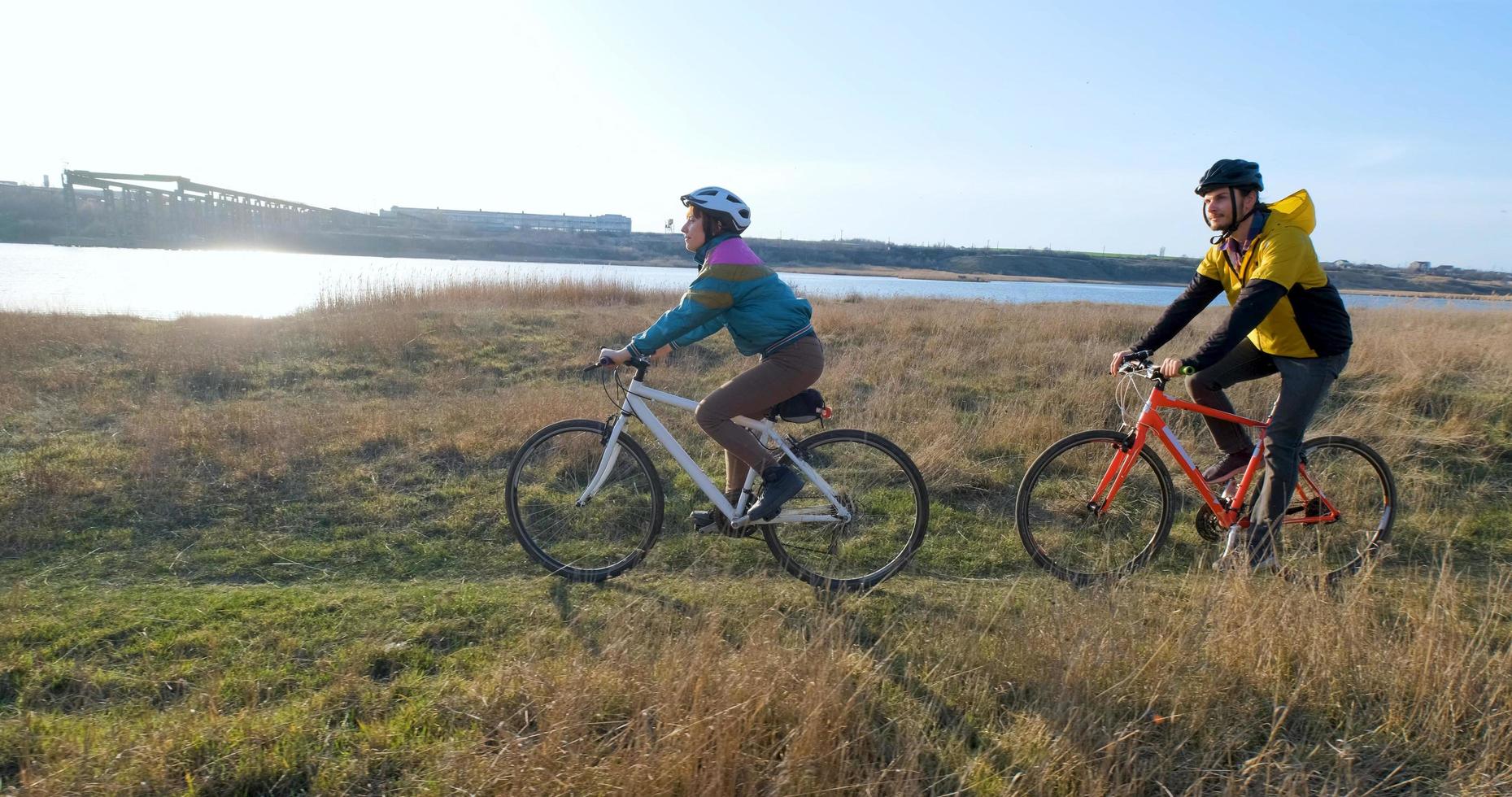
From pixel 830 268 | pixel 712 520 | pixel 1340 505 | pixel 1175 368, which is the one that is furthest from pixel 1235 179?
pixel 830 268

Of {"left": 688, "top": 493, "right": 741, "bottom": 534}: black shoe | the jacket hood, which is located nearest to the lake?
the jacket hood

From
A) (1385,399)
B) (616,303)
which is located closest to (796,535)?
(1385,399)

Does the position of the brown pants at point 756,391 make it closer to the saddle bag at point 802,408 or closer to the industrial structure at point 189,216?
the saddle bag at point 802,408

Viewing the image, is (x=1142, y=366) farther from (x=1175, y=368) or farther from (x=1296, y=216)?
(x=1296, y=216)

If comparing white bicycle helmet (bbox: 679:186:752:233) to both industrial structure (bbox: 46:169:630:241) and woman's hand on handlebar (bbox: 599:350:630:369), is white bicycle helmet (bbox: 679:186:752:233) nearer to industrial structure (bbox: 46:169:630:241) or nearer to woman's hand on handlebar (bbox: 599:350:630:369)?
woman's hand on handlebar (bbox: 599:350:630:369)

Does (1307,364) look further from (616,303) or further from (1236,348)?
(616,303)

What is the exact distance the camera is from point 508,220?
278ft

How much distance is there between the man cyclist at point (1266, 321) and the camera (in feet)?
12.9

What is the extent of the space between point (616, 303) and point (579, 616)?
579 inches

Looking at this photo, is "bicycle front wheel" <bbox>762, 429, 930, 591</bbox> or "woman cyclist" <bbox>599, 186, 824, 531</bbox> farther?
"bicycle front wheel" <bbox>762, 429, 930, 591</bbox>

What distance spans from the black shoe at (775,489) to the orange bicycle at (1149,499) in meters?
1.29

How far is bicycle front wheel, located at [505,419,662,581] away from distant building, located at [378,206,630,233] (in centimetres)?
7221

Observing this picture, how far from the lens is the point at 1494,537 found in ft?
17.5

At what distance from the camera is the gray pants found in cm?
422
